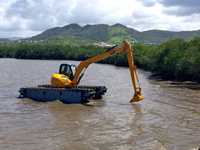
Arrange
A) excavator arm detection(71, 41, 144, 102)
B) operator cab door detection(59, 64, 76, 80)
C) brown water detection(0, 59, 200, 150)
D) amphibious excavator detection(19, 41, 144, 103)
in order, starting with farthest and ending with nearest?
1. operator cab door detection(59, 64, 76, 80)
2. amphibious excavator detection(19, 41, 144, 103)
3. excavator arm detection(71, 41, 144, 102)
4. brown water detection(0, 59, 200, 150)

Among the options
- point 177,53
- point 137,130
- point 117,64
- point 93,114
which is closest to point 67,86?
point 93,114

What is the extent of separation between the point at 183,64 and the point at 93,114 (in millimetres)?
41588

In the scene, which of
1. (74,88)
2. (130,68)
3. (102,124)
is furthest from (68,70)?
(102,124)

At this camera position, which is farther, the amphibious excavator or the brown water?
the amphibious excavator

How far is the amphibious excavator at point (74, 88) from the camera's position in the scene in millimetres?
44625

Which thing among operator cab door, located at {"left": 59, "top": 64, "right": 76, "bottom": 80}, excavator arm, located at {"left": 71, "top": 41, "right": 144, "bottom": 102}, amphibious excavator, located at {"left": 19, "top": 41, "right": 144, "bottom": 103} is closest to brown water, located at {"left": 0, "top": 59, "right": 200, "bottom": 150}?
amphibious excavator, located at {"left": 19, "top": 41, "right": 144, "bottom": 103}

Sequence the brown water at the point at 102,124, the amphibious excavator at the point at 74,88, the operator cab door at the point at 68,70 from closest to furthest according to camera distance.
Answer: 1. the brown water at the point at 102,124
2. the amphibious excavator at the point at 74,88
3. the operator cab door at the point at 68,70

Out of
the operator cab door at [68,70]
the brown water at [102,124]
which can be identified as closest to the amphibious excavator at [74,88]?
the operator cab door at [68,70]

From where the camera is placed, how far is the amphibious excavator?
1757 inches

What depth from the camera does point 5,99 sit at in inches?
1972

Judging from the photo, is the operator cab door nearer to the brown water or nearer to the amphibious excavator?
the amphibious excavator

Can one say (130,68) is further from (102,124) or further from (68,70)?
(102,124)

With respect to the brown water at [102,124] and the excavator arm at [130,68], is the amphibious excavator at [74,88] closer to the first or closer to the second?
the excavator arm at [130,68]

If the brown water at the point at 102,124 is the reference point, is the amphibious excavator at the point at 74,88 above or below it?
above
